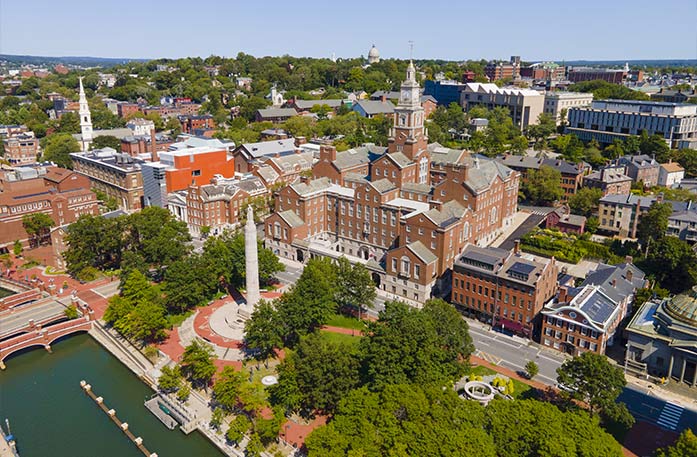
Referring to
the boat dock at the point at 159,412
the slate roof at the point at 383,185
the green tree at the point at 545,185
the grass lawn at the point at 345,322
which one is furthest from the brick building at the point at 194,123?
the boat dock at the point at 159,412

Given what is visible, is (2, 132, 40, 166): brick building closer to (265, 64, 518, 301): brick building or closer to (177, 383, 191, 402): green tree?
(265, 64, 518, 301): brick building

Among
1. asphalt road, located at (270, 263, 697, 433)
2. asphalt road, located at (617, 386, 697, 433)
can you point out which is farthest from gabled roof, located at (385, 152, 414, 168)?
asphalt road, located at (617, 386, 697, 433)

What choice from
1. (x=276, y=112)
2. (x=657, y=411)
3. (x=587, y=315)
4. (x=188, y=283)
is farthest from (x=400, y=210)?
(x=276, y=112)

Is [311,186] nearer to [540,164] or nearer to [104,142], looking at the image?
[540,164]

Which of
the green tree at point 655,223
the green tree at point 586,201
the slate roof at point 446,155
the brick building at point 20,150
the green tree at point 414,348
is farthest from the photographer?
the brick building at point 20,150

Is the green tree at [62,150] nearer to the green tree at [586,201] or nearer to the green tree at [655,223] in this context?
the green tree at [586,201]

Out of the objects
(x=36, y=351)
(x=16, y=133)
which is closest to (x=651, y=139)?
(x=36, y=351)
